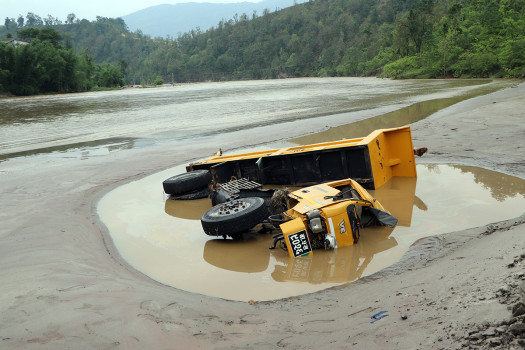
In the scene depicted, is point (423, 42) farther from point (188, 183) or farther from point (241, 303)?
point (241, 303)

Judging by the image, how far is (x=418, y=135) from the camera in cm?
1516

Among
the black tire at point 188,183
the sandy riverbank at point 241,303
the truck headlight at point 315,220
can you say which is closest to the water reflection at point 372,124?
the black tire at point 188,183

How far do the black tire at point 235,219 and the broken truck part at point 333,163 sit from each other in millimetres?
2897

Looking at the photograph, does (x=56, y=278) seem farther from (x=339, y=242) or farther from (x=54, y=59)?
(x=54, y=59)

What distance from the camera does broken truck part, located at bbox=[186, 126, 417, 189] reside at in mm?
10016

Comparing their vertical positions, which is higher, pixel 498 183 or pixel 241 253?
pixel 241 253

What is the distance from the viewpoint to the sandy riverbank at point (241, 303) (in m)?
3.57

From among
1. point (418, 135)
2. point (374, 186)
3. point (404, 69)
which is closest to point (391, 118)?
point (418, 135)

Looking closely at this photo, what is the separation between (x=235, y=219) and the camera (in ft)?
24.8

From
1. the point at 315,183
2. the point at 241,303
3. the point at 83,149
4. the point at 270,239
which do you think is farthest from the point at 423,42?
the point at 241,303

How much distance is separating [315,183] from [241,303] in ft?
18.0

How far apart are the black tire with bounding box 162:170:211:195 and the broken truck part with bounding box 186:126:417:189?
0.74ft

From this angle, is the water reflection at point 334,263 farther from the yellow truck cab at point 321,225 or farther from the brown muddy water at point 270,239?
the yellow truck cab at point 321,225

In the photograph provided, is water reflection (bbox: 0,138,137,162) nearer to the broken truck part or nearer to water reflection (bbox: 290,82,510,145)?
water reflection (bbox: 290,82,510,145)
